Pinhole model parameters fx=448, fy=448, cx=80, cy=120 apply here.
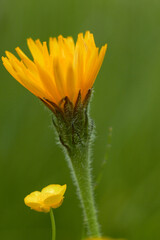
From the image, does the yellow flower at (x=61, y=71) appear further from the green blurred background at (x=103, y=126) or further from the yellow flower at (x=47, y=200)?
the green blurred background at (x=103, y=126)

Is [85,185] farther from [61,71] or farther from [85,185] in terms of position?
[61,71]

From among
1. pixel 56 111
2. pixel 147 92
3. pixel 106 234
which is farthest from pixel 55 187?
pixel 147 92

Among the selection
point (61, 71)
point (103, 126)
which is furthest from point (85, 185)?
point (103, 126)

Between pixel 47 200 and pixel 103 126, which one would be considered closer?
pixel 47 200

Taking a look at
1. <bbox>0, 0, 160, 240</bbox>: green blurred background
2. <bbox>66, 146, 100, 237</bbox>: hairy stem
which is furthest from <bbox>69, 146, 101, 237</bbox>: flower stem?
<bbox>0, 0, 160, 240</bbox>: green blurred background

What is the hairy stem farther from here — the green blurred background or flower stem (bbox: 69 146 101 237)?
the green blurred background

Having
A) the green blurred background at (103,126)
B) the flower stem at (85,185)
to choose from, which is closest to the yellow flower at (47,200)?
the flower stem at (85,185)

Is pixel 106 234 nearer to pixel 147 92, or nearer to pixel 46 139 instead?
pixel 46 139
